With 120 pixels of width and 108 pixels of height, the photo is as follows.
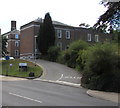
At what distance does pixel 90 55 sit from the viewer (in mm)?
23828

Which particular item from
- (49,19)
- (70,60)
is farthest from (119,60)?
(49,19)

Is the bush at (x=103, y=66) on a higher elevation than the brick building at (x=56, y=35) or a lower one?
lower

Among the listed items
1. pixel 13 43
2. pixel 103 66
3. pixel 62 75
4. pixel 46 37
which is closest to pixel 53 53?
pixel 46 37

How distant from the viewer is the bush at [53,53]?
177ft

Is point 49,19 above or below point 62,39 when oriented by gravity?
above

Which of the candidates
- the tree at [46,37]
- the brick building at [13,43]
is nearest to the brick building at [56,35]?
the tree at [46,37]

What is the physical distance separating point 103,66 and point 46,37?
3543cm

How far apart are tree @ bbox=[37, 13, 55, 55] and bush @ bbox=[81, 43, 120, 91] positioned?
113 feet

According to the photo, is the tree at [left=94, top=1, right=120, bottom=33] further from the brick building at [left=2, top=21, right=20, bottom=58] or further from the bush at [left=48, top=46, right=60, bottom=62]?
the brick building at [left=2, top=21, right=20, bottom=58]

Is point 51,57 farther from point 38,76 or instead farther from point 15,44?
point 15,44

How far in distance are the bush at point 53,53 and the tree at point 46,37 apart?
2.70m

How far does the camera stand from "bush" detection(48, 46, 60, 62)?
53.8m

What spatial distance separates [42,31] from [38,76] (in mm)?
22892

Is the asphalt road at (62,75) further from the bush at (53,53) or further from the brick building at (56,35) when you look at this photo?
the brick building at (56,35)
